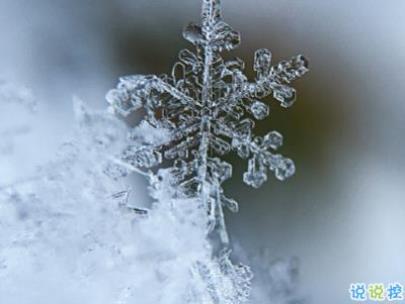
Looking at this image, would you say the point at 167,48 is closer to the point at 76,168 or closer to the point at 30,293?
the point at 76,168

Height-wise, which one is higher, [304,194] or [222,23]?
[222,23]

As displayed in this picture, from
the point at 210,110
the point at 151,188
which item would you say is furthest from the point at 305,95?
the point at 151,188

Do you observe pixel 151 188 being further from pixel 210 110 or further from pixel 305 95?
pixel 305 95

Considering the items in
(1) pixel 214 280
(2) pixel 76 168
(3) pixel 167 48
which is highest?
(3) pixel 167 48

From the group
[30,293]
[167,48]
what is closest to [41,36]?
[167,48]
